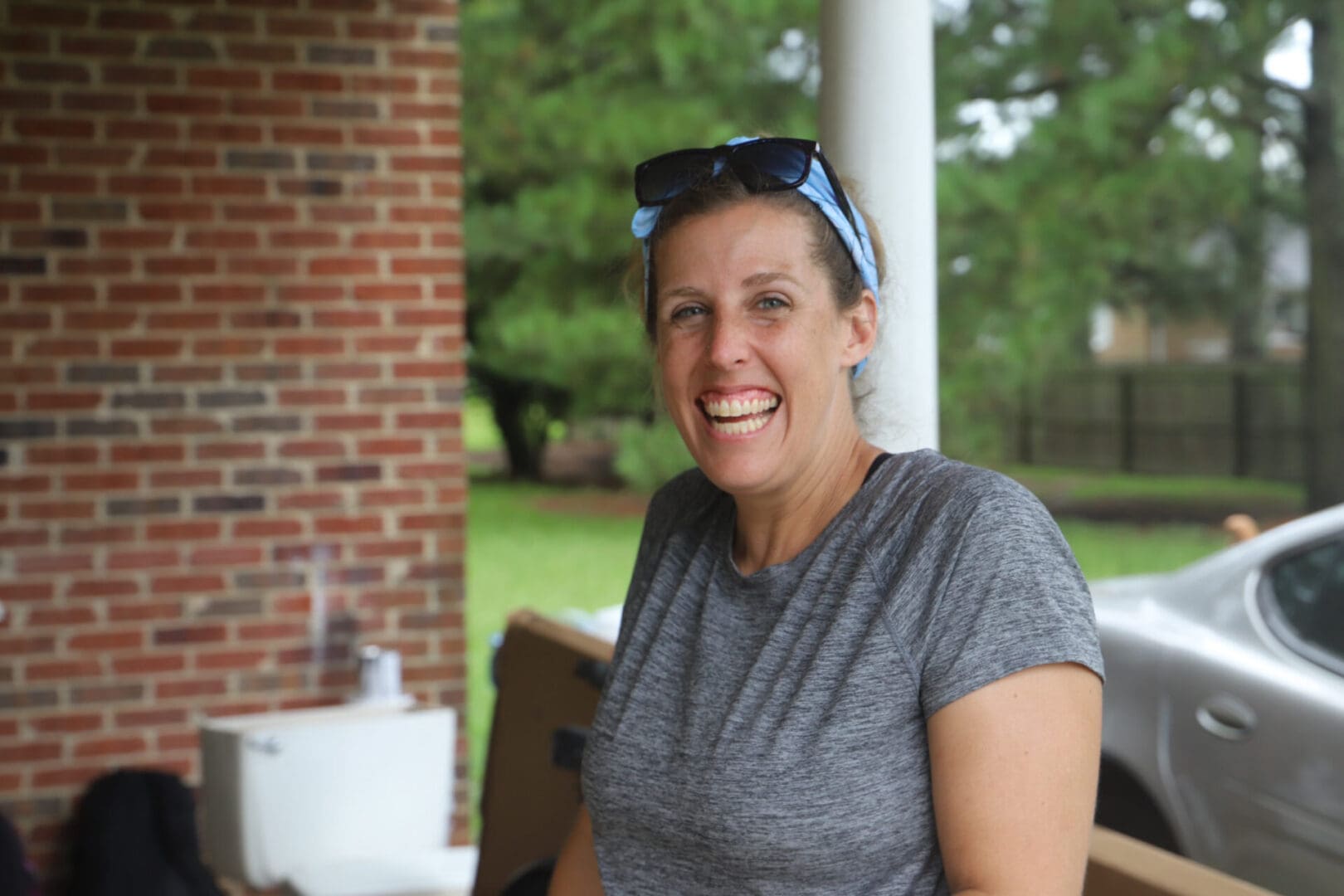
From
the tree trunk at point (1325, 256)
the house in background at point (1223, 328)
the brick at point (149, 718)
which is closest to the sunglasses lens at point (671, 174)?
the brick at point (149, 718)

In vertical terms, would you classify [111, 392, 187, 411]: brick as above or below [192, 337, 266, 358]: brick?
below

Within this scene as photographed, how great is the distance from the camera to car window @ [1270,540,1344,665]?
3031 mm

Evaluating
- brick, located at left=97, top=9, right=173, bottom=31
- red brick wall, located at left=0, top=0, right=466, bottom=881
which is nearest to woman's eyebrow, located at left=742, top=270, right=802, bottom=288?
red brick wall, located at left=0, top=0, right=466, bottom=881

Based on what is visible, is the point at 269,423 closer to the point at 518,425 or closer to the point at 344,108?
the point at 344,108

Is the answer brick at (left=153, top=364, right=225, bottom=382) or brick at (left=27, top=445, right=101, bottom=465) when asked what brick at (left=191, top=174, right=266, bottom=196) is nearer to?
brick at (left=153, top=364, right=225, bottom=382)

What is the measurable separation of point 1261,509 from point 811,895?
39.7 ft

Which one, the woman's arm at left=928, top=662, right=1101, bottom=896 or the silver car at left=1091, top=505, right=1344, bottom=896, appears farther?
the silver car at left=1091, top=505, right=1344, bottom=896

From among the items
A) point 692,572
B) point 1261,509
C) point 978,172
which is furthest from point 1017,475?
point 692,572

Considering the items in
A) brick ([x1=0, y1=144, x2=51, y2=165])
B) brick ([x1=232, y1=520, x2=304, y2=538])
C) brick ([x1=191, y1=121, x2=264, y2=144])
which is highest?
brick ([x1=191, y1=121, x2=264, y2=144])

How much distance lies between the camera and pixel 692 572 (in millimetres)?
1513

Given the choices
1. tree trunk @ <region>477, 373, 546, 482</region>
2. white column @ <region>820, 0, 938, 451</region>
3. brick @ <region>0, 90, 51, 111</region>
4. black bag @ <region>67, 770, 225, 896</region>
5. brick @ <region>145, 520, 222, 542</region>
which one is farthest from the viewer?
tree trunk @ <region>477, 373, 546, 482</region>

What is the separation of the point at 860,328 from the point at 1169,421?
44.5ft

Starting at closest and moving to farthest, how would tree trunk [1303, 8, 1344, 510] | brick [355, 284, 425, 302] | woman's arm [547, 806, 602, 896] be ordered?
woman's arm [547, 806, 602, 896] < brick [355, 284, 425, 302] < tree trunk [1303, 8, 1344, 510]

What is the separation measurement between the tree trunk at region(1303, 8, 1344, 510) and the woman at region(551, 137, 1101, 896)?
839 cm
